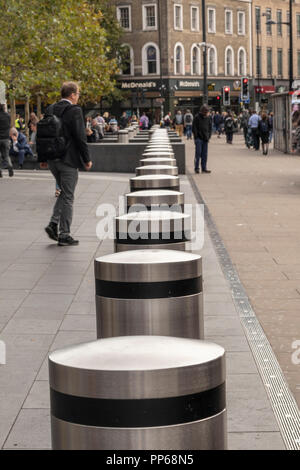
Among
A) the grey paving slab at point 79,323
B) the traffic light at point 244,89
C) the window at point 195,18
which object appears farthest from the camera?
the window at point 195,18

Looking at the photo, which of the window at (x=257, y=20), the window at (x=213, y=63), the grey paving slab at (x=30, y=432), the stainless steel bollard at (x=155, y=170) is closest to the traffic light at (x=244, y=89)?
the window at (x=213, y=63)

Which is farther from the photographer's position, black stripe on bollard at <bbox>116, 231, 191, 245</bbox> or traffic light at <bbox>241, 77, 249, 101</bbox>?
traffic light at <bbox>241, 77, 249, 101</bbox>

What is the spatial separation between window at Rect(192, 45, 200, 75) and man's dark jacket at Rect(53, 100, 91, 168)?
68.8 meters

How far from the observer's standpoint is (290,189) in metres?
20.4

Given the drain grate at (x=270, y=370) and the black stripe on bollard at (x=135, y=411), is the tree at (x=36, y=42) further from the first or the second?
the black stripe on bollard at (x=135, y=411)

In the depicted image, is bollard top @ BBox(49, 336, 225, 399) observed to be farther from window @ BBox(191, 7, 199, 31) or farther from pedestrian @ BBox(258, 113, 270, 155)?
window @ BBox(191, 7, 199, 31)

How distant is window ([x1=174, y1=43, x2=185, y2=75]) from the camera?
77250 mm

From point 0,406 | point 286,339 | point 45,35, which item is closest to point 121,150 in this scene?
point 45,35

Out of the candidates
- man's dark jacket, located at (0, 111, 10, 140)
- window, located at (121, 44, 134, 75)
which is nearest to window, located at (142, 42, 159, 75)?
window, located at (121, 44, 134, 75)

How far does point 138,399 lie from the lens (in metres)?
2.64

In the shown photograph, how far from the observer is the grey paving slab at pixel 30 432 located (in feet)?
14.4

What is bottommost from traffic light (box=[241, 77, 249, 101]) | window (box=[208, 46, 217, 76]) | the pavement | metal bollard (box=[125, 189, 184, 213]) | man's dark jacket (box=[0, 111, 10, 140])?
the pavement

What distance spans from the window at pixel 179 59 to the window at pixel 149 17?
2.48 meters
